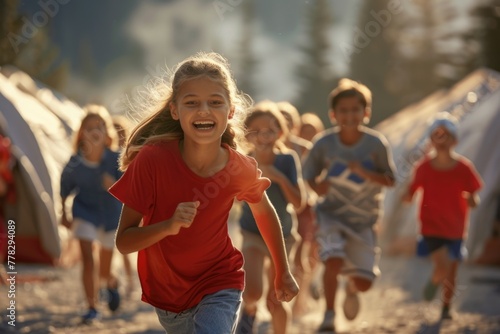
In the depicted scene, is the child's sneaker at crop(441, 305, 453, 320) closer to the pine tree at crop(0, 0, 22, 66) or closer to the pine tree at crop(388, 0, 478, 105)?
the pine tree at crop(0, 0, 22, 66)

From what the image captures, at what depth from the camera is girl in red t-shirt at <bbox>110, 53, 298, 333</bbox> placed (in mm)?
4348

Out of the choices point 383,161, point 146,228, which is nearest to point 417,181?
point 383,161

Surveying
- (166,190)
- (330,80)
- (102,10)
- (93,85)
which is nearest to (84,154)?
(166,190)

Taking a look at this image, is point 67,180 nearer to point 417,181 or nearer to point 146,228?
point 417,181

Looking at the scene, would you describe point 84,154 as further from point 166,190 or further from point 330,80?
point 330,80

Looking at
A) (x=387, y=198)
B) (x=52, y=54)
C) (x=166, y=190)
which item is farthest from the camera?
(x=52, y=54)

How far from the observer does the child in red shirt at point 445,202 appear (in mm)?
8992

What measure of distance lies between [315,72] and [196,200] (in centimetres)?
6249

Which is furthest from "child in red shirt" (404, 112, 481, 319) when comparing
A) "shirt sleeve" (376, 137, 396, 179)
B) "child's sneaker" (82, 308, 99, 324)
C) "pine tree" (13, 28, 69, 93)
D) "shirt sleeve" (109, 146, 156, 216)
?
"pine tree" (13, 28, 69, 93)

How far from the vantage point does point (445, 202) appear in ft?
29.8

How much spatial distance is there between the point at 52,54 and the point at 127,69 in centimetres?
3722

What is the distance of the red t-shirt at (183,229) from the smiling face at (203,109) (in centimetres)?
17

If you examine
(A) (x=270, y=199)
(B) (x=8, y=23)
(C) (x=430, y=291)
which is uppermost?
(B) (x=8, y=23)

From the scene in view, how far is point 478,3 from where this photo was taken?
34188 mm
